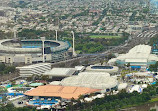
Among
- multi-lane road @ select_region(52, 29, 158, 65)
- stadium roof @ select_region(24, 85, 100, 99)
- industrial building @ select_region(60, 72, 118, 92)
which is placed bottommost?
multi-lane road @ select_region(52, 29, 158, 65)

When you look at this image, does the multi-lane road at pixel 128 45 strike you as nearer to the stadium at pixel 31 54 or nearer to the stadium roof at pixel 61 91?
the stadium at pixel 31 54

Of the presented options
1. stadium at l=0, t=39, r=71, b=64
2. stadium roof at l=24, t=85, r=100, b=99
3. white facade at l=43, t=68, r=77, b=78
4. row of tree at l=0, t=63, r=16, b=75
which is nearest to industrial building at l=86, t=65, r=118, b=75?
white facade at l=43, t=68, r=77, b=78

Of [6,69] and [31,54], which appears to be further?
[31,54]

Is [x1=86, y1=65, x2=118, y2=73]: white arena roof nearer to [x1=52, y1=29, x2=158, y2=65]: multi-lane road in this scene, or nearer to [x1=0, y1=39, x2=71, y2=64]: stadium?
[x1=52, y1=29, x2=158, y2=65]: multi-lane road

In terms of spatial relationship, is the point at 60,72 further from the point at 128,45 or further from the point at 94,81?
the point at 128,45

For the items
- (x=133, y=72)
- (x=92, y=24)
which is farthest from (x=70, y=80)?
(x=92, y=24)

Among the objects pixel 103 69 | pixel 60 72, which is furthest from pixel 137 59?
pixel 60 72
